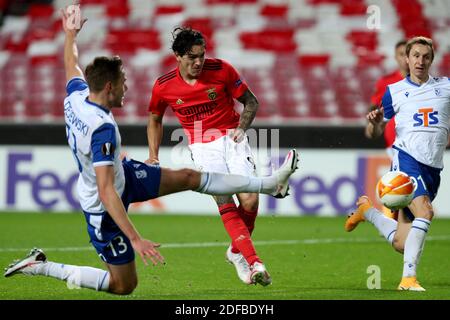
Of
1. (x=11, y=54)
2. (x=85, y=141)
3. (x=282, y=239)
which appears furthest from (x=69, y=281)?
(x=11, y=54)

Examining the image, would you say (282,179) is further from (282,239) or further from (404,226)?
(282,239)

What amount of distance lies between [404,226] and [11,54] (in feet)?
41.8

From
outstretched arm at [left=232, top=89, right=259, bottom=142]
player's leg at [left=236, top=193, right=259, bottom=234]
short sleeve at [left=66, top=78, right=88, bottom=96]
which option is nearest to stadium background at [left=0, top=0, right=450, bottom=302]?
player's leg at [left=236, top=193, right=259, bottom=234]

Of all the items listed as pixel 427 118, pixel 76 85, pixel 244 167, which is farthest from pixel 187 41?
pixel 427 118

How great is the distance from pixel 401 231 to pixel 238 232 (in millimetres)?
1295

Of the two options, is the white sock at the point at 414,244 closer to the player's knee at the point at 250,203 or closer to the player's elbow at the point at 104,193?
the player's knee at the point at 250,203

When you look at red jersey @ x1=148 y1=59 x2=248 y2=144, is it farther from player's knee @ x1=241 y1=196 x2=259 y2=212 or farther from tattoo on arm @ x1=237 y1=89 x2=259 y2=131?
player's knee @ x1=241 y1=196 x2=259 y2=212

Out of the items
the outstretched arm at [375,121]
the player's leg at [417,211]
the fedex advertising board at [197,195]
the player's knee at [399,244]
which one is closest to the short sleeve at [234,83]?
the outstretched arm at [375,121]

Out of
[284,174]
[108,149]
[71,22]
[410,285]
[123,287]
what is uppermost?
[71,22]

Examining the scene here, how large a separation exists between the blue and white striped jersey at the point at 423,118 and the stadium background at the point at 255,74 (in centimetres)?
649

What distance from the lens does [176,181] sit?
6.36 metres

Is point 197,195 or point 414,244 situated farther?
point 197,195

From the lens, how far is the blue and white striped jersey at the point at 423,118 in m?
7.33

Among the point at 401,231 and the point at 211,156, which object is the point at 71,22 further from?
the point at 401,231
